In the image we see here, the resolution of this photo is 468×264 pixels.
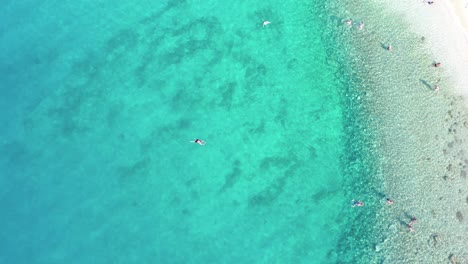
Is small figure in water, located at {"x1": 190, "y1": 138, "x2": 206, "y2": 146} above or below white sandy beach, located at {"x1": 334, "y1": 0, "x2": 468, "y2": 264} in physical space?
below

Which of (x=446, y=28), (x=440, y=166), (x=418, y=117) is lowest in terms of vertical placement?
(x=440, y=166)

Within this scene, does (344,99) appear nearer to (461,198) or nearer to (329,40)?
(329,40)

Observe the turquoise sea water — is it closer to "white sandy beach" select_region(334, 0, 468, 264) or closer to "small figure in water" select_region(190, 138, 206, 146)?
"small figure in water" select_region(190, 138, 206, 146)

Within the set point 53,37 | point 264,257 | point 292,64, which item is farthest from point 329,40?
point 53,37

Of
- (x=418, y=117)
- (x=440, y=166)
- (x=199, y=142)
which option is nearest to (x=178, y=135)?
(x=199, y=142)

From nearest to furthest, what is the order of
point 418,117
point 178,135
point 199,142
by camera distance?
point 199,142 → point 178,135 → point 418,117

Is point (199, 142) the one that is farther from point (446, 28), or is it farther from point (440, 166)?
point (446, 28)

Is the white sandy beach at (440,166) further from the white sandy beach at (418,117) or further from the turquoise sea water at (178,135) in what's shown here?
the turquoise sea water at (178,135)

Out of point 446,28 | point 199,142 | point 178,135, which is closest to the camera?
point 199,142

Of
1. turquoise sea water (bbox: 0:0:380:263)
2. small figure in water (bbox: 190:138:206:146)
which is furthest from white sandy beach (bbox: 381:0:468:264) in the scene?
small figure in water (bbox: 190:138:206:146)

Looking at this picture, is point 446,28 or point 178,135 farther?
point 446,28
